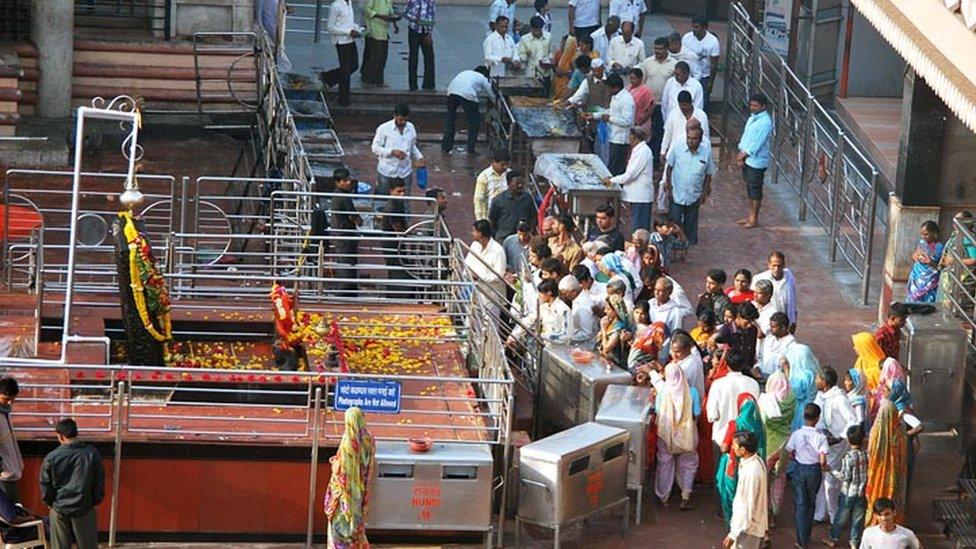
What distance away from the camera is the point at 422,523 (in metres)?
16.7

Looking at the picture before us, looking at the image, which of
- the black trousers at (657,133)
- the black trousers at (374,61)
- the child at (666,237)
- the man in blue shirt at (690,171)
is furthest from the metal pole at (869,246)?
the black trousers at (374,61)

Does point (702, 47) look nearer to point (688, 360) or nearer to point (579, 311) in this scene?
point (579, 311)

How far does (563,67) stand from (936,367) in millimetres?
9402

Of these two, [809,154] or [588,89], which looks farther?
[588,89]

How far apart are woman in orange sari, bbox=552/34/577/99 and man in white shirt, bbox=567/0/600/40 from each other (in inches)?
88.6

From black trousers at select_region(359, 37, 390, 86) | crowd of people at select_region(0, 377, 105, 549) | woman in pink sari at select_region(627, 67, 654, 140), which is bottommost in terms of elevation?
crowd of people at select_region(0, 377, 105, 549)

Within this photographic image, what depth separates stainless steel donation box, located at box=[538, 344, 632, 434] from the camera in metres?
18.1

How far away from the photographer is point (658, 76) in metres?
26.8

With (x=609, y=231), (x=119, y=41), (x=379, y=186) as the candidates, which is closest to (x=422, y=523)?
(x=609, y=231)

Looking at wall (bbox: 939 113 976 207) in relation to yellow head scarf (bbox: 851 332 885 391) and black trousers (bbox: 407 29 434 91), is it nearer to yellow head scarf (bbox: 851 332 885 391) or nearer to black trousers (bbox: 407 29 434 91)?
yellow head scarf (bbox: 851 332 885 391)

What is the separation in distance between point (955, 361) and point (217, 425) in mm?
6502

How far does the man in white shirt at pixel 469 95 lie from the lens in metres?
26.7

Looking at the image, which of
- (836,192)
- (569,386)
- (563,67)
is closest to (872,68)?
(563,67)

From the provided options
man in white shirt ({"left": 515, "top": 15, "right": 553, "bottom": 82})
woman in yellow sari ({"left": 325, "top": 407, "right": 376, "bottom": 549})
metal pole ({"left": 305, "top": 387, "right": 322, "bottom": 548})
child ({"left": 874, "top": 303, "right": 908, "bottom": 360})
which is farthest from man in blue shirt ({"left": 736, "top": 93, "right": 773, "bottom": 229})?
woman in yellow sari ({"left": 325, "top": 407, "right": 376, "bottom": 549})
